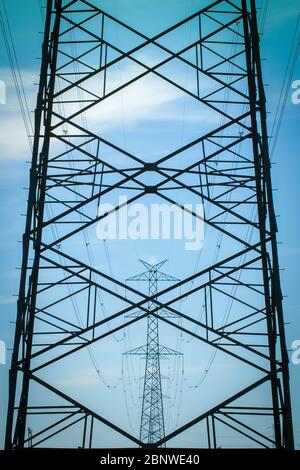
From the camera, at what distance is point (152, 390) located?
42.5 meters

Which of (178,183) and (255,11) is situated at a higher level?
(255,11)

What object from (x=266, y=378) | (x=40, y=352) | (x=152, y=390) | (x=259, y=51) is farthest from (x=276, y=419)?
(x=152, y=390)

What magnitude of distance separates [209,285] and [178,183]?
213cm

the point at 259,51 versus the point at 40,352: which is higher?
the point at 259,51

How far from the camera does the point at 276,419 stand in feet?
40.2
